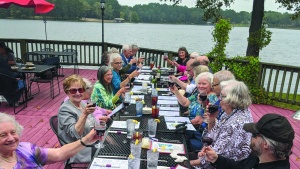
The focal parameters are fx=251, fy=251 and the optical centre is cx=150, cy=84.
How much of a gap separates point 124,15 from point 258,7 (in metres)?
26.8

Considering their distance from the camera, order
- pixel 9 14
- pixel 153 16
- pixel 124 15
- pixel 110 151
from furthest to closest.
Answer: pixel 124 15, pixel 153 16, pixel 9 14, pixel 110 151

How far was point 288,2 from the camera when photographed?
7574 mm

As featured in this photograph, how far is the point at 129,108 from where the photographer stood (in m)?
3.24

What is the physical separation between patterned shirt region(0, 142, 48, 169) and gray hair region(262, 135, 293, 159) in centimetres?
162

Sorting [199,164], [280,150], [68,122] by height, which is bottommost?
[199,164]

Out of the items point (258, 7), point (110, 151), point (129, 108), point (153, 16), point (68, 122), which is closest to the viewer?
point (110, 151)

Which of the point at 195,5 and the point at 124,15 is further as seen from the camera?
the point at 124,15

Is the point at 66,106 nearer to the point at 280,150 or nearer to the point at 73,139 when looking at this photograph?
the point at 73,139

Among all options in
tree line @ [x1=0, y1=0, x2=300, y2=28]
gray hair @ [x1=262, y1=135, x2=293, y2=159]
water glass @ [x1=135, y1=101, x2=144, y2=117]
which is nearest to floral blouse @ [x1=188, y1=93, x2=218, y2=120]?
water glass @ [x1=135, y1=101, x2=144, y2=117]

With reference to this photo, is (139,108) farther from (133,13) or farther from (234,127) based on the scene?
(133,13)

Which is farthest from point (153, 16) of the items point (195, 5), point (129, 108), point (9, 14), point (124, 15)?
point (129, 108)

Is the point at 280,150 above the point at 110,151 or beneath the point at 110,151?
above

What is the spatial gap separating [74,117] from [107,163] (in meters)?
0.72

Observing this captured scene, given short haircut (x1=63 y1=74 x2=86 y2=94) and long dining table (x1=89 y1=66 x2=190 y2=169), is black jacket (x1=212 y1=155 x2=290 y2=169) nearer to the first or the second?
long dining table (x1=89 y1=66 x2=190 y2=169)
